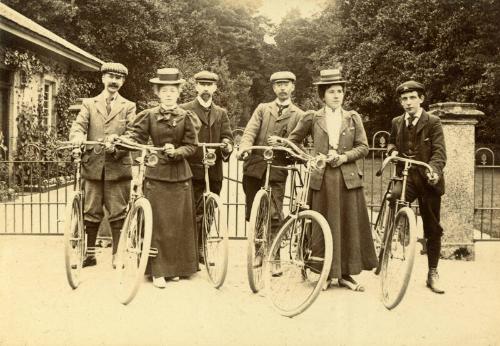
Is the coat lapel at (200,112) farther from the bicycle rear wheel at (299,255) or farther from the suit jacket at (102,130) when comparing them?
the bicycle rear wheel at (299,255)

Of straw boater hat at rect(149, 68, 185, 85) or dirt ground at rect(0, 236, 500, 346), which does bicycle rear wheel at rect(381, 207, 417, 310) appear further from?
straw boater hat at rect(149, 68, 185, 85)

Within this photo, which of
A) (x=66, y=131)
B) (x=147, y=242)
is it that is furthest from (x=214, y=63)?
(x=147, y=242)

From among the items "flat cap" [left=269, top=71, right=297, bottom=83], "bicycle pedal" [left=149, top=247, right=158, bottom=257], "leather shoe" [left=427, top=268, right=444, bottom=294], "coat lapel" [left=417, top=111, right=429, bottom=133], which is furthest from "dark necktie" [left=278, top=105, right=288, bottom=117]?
"leather shoe" [left=427, top=268, right=444, bottom=294]

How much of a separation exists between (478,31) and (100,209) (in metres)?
15.7

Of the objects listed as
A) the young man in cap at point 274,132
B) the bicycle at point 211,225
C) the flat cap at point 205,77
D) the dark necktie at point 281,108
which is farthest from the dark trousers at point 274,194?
the flat cap at point 205,77

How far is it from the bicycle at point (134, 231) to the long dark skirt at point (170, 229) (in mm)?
223

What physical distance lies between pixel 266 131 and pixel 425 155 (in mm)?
1671

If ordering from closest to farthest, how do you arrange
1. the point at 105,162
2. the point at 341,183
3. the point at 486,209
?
the point at 341,183 < the point at 105,162 < the point at 486,209

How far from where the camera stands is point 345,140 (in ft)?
18.6

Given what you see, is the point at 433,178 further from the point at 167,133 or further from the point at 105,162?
the point at 105,162

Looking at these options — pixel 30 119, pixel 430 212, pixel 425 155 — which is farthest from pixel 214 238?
pixel 30 119

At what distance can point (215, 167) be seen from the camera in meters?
6.57

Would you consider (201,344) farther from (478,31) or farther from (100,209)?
(478,31)

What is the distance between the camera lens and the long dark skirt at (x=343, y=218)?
5.54 m
